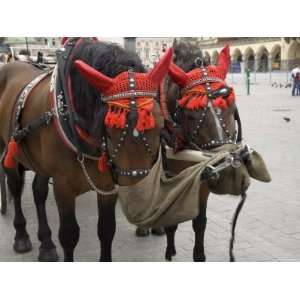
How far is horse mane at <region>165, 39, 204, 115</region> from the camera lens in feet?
9.38

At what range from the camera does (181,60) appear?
2.93 meters

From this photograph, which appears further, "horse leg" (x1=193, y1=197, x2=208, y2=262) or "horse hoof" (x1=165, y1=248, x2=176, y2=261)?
"horse hoof" (x1=165, y1=248, x2=176, y2=261)

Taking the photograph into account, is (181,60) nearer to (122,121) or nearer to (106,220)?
(122,121)

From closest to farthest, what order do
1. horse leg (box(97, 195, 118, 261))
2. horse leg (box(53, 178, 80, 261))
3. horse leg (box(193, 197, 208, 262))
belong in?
1. horse leg (box(53, 178, 80, 261))
2. horse leg (box(97, 195, 118, 261))
3. horse leg (box(193, 197, 208, 262))

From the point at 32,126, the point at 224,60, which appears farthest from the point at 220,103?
the point at 32,126

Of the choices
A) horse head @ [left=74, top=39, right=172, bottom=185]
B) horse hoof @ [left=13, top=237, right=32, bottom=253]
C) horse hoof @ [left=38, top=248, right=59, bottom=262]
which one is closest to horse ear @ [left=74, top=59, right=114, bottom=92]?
horse head @ [left=74, top=39, right=172, bottom=185]

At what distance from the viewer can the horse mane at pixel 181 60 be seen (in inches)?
113

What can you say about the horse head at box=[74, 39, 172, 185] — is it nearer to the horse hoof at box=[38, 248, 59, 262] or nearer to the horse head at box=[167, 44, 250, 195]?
the horse head at box=[167, 44, 250, 195]

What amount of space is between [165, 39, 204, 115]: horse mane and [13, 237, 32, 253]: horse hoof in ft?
6.52

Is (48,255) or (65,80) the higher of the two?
(65,80)

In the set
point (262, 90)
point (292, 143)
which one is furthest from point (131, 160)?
point (262, 90)

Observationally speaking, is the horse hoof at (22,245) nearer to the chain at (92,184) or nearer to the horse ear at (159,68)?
the chain at (92,184)

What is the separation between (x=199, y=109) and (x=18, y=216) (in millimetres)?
2319

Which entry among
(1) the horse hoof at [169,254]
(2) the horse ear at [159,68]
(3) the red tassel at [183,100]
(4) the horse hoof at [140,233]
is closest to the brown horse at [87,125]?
(2) the horse ear at [159,68]
